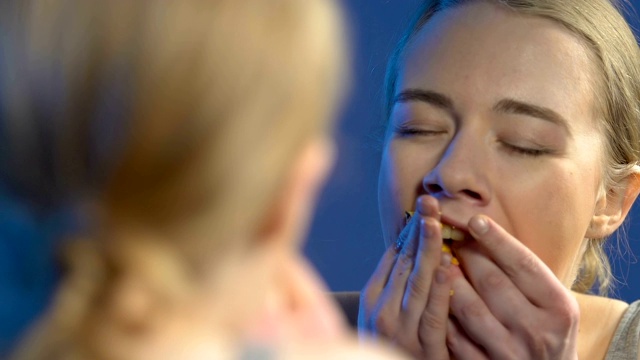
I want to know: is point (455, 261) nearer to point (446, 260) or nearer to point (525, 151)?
point (446, 260)

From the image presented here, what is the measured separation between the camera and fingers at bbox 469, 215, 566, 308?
113cm

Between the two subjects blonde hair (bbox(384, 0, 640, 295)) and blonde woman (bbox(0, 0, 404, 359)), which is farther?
blonde hair (bbox(384, 0, 640, 295))

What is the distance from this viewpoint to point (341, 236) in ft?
7.18

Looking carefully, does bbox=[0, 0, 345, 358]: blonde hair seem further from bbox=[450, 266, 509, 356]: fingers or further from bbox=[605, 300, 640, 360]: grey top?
bbox=[605, 300, 640, 360]: grey top

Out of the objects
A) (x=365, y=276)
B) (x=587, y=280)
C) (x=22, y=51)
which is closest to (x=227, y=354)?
(x=22, y=51)

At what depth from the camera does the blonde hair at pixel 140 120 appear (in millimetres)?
507

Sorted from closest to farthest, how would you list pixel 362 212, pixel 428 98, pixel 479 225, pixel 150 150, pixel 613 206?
pixel 150 150, pixel 479 225, pixel 428 98, pixel 613 206, pixel 362 212

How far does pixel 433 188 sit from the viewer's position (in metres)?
1.21

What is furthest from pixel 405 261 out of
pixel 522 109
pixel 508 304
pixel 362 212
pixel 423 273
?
pixel 362 212

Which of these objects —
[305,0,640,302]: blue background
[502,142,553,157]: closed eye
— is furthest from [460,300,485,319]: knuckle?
[305,0,640,302]: blue background

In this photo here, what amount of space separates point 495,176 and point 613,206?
324 millimetres

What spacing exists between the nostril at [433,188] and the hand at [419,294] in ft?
0.16

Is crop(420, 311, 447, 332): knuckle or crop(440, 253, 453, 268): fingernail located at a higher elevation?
crop(440, 253, 453, 268): fingernail

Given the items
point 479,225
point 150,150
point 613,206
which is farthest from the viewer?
point 613,206
